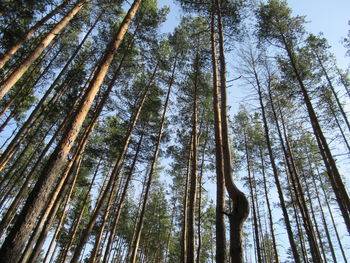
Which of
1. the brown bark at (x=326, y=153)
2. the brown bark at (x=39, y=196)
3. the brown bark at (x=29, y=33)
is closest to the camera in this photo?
the brown bark at (x=39, y=196)

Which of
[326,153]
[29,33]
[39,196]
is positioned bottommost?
[39,196]

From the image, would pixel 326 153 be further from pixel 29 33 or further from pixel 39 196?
pixel 29 33

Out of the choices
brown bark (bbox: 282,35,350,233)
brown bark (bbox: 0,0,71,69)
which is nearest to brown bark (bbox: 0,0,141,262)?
brown bark (bbox: 0,0,71,69)

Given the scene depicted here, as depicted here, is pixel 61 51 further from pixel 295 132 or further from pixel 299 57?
pixel 295 132

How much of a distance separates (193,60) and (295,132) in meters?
8.63

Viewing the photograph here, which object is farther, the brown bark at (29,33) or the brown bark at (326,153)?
the brown bark at (326,153)

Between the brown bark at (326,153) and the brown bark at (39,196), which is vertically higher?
the brown bark at (326,153)

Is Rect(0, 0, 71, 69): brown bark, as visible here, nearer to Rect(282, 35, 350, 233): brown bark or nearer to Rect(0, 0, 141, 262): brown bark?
Rect(0, 0, 141, 262): brown bark

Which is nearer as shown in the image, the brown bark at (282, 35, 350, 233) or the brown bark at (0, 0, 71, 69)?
the brown bark at (0, 0, 71, 69)

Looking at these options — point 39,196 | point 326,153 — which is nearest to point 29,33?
point 39,196

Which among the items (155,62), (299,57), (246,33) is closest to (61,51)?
(155,62)

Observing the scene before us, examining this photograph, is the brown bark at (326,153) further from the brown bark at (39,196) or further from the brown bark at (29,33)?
the brown bark at (29,33)

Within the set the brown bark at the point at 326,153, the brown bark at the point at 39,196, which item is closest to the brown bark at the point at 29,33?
the brown bark at the point at 39,196

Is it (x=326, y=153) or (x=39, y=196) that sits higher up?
(x=326, y=153)
